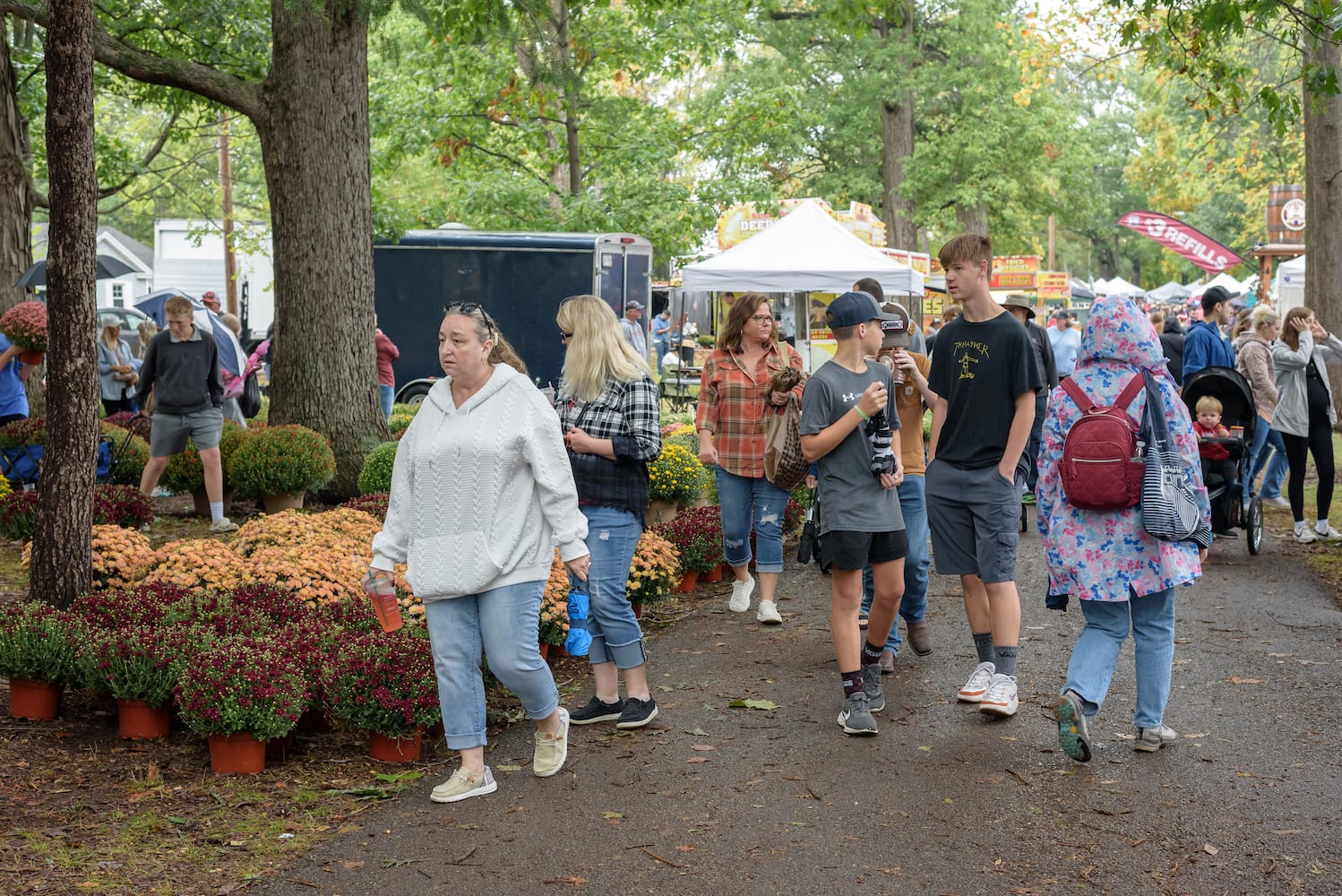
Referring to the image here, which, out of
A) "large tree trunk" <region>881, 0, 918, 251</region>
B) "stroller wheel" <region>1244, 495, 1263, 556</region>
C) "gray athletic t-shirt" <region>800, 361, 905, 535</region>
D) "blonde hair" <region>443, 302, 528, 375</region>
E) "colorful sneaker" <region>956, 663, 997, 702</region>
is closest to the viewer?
"blonde hair" <region>443, 302, 528, 375</region>

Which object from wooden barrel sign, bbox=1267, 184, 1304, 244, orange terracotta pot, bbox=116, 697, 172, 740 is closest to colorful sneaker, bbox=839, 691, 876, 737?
orange terracotta pot, bbox=116, 697, 172, 740

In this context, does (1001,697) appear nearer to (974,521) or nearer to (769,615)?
(974,521)

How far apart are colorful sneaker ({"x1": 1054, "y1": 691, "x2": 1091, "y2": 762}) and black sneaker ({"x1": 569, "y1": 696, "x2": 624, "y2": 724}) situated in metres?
1.84

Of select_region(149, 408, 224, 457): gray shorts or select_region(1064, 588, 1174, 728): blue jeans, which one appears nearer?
select_region(1064, 588, 1174, 728): blue jeans

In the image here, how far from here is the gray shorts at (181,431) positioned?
1046 centimetres

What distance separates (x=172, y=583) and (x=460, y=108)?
56.8 feet

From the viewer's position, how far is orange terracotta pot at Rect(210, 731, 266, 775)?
5.12m

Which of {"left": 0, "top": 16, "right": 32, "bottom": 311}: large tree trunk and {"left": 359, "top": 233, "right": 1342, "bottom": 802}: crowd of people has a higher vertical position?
{"left": 0, "top": 16, "right": 32, "bottom": 311}: large tree trunk

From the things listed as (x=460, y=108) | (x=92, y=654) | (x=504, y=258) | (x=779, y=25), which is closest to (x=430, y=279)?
(x=504, y=258)

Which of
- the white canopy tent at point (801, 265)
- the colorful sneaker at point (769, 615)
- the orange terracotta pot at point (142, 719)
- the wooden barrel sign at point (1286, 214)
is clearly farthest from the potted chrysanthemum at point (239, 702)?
→ the wooden barrel sign at point (1286, 214)

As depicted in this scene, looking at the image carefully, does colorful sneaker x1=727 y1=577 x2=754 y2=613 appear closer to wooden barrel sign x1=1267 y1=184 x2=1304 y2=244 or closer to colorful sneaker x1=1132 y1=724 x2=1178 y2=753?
colorful sneaker x1=1132 y1=724 x2=1178 y2=753

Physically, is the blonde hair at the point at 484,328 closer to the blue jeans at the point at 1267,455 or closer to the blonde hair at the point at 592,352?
the blonde hair at the point at 592,352

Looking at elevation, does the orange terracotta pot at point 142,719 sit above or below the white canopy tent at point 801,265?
below

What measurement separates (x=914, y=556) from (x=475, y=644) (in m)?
2.79
